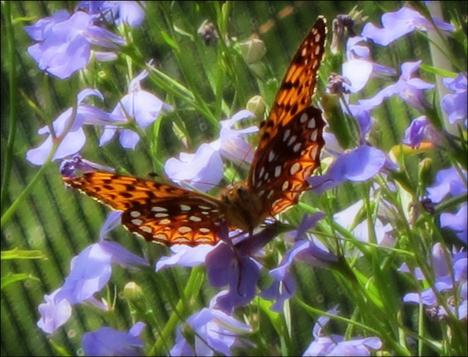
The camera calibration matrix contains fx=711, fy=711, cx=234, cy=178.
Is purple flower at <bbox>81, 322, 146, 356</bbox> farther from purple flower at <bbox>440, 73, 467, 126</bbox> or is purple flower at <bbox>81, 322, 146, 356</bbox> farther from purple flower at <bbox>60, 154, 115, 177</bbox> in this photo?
purple flower at <bbox>440, 73, 467, 126</bbox>

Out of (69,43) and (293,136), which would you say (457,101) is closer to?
(293,136)

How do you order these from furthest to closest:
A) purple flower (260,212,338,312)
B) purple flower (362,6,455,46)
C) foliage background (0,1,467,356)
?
1. foliage background (0,1,467,356)
2. purple flower (362,6,455,46)
3. purple flower (260,212,338,312)

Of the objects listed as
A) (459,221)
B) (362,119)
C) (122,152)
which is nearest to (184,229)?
(362,119)

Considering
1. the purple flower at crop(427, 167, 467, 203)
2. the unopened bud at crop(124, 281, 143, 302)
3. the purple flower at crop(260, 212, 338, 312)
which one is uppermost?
the purple flower at crop(260, 212, 338, 312)

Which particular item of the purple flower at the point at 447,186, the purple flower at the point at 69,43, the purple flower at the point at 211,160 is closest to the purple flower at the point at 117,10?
the purple flower at the point at 69,43

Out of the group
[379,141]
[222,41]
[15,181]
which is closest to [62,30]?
[222,41]

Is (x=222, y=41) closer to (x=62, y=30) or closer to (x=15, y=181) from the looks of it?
(x=62, y=30)

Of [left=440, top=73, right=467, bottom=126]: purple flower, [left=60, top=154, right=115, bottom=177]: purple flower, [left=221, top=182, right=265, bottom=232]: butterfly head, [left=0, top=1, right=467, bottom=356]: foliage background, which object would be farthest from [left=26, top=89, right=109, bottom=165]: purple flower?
[left=0, top=1, right=467, bottom=356]: foliage background
